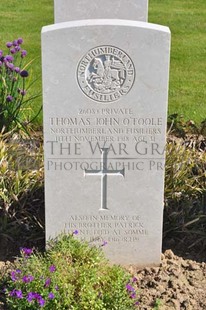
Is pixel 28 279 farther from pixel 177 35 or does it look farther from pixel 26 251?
pixel 177 35

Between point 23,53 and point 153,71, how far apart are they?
2.19 m

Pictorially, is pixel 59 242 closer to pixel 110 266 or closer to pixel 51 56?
pixel 110 266

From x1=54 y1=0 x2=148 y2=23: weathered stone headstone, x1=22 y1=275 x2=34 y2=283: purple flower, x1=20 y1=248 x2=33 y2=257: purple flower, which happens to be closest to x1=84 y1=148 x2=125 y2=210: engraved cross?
x1=20 y1=248 x2=33 y2=257: purple flower

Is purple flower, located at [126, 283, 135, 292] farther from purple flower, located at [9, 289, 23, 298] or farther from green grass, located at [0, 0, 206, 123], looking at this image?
green grass, located at [0, 0, 206, 123]

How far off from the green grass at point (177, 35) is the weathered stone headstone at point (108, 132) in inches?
112

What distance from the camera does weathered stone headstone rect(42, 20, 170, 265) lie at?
144 inches

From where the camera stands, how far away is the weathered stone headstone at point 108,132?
12.0ft

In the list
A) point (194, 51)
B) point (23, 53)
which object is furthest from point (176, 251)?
point (194, 51)

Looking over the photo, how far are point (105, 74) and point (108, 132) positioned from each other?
0.38m

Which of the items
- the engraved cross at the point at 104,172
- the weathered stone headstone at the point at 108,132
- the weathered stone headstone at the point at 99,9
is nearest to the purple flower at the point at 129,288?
the weathered stone headstone at the point at 108,132

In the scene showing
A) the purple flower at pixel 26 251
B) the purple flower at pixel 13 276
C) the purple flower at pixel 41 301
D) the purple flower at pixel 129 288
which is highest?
the purple flower at pixel 26 251

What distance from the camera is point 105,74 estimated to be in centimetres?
376

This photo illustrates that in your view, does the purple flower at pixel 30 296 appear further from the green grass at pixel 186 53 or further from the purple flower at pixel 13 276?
the green grass at pixel 186 53

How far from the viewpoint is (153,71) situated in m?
3.74
